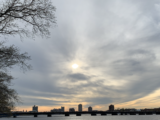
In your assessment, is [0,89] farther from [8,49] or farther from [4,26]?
[4,26]

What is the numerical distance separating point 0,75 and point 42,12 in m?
4.96

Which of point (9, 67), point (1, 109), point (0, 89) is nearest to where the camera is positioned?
point (9, 67)

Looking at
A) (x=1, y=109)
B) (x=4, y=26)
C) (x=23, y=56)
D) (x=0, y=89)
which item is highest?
(x=4, y=26)

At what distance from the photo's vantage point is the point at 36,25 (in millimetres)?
9961

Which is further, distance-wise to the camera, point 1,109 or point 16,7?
point 1,109

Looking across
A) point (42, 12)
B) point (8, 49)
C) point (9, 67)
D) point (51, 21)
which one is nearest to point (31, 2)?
point (42, 12)

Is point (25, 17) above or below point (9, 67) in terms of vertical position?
above

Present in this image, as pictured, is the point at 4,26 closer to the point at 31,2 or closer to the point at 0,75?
the point at 31,2

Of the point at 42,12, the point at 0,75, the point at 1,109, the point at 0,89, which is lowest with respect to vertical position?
the point at 1,109

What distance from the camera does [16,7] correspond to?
30.8 feet

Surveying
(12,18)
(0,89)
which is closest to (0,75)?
(0,89)

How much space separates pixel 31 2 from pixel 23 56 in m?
2.94

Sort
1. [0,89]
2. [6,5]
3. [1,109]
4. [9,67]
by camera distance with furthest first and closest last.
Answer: [1,109] → [0,89] → [9,67] → [6,5]

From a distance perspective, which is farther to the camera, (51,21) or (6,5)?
(51,21)
